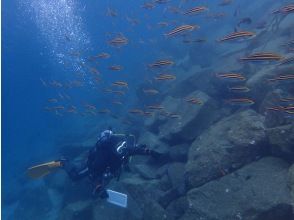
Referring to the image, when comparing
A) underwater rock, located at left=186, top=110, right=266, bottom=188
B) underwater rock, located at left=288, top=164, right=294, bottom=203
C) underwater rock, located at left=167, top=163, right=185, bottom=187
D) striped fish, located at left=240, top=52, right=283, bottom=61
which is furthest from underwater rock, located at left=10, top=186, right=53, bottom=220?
striped fish, located at left=240, top=52, right=283, bottom=61

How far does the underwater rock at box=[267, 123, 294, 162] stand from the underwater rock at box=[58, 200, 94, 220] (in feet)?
25.3

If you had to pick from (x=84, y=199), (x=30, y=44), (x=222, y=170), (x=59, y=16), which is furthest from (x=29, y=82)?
(x=222, y=170)

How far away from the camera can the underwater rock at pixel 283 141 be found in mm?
6131

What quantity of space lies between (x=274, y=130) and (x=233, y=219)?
6.55 ft

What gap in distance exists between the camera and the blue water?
936 inches

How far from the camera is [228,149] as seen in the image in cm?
733

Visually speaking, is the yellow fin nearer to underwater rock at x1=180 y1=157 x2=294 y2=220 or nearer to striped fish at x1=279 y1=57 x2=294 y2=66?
underwater rock at x1=180 y1=157 x2=294 y2=220

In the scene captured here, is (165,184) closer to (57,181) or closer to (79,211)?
(79,211)

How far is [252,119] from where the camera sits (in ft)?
24.6

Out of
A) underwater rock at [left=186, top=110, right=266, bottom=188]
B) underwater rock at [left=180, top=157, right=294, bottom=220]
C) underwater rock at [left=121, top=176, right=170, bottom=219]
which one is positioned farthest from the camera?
underwater rock at [left=121, top=176, right=170, bottom=219]

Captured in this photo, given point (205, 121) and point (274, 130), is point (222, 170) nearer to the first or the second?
point (274, 130)

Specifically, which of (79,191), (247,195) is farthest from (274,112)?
(79,191)

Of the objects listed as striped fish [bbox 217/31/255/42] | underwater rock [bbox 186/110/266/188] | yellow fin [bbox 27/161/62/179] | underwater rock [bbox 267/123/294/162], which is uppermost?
striped fish [bbox 217/31/255/42]

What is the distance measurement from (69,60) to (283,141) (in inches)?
2372
